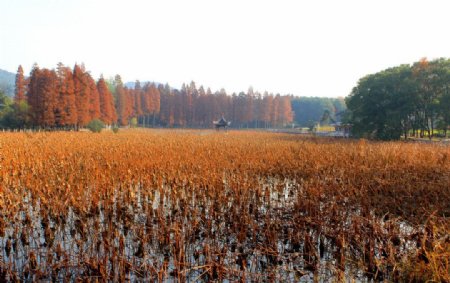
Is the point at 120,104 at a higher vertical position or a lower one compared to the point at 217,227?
higher

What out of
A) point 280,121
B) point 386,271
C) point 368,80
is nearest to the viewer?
point 386,271

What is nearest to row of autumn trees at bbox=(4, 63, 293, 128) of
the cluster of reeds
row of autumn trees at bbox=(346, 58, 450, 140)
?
the cluster of reeds

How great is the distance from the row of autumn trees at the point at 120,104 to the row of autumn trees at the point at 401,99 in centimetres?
3890

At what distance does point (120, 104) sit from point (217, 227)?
7061 centimetres

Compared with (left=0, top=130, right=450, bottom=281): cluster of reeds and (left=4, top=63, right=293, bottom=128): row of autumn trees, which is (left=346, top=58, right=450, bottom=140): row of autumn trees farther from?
(left=4, top=63, right=293, bottom=128): row of autumn trees

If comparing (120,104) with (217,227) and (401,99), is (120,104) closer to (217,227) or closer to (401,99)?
(401,99)

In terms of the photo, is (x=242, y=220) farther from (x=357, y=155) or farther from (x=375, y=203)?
(x=357, y=155)

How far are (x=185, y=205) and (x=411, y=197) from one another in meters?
6.42

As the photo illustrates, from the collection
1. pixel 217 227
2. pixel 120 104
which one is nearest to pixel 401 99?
pixel 217 227

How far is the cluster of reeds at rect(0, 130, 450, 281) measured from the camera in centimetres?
497

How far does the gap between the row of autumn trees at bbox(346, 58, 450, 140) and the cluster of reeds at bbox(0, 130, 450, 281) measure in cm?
2477

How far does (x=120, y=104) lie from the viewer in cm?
7244

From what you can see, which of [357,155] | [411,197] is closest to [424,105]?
[357,155]

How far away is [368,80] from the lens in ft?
132
